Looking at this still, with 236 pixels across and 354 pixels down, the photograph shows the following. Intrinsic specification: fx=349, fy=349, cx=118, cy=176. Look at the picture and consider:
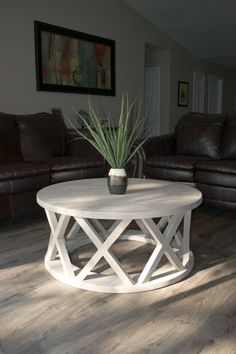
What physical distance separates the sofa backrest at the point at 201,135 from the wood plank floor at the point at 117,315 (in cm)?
158

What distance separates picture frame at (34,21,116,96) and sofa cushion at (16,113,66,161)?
0.91m

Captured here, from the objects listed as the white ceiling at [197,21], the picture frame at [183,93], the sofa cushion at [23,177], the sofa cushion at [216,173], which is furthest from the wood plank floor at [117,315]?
the picture frame at [183,93]

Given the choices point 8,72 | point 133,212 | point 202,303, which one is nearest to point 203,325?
point 202,303

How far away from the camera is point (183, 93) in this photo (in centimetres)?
692

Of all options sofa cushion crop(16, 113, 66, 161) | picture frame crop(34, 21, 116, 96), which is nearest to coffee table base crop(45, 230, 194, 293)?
sofa cushion crop(16, 113, 66, 161)

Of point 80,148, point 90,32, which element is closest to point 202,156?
point 80,148

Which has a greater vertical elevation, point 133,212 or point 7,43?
point 7,43

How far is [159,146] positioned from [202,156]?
0.45 m

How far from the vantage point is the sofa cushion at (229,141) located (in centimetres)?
335

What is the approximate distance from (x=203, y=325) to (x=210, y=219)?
160 cm

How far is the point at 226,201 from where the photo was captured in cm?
289

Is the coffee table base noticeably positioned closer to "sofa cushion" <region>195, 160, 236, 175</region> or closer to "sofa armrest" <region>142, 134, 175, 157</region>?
"sofa cushion" <region>195, 160, 236, 175</region>

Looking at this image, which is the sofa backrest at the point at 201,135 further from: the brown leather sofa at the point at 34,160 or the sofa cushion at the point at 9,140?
the sofa cushion at the point at 9,140

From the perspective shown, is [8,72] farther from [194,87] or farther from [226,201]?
[194,87]
